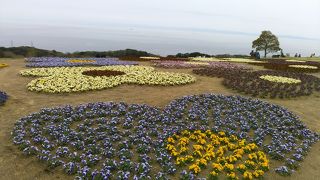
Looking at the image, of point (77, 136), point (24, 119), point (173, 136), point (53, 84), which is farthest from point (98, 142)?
point (53, 84)

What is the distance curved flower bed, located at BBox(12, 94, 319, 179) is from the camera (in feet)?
29.9

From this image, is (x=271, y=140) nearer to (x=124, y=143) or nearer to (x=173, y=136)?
(x=173, y=136)

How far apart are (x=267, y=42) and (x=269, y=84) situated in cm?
3941

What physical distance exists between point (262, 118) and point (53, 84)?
10425 millimetres

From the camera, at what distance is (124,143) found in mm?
10258

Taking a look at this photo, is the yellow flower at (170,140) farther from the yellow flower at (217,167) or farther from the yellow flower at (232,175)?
the yellow flower at (232,175)

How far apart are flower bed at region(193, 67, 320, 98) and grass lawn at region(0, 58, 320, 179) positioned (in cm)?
58

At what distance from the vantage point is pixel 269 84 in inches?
746

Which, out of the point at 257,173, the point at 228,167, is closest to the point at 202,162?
the point at 228,167

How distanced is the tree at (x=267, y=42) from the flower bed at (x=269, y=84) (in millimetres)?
33914

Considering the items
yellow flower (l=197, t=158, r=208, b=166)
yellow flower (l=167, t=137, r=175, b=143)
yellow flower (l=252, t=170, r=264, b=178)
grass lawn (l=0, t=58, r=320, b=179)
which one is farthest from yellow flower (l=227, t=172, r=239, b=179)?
yellow flower (l=167, t=137, r=175, b=143)

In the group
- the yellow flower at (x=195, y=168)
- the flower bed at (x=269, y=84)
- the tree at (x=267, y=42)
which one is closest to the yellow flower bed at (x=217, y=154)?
the yellow flower at (x=195, y=168)

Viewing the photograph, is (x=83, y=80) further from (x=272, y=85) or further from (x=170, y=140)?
(x=272, y=85)

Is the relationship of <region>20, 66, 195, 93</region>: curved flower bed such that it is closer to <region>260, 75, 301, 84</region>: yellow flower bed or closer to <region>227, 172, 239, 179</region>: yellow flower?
<region>260, 75, 301, 84</region>: yellow flower bed
